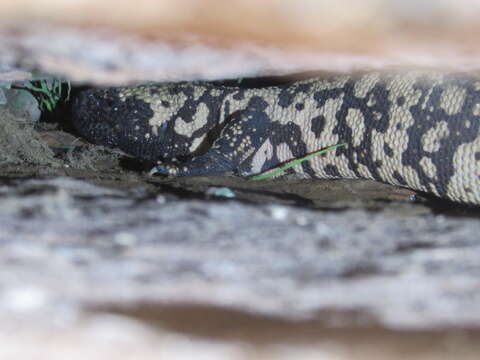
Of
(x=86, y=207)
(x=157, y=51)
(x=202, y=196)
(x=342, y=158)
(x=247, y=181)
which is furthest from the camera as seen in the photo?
(x=342, y=158)

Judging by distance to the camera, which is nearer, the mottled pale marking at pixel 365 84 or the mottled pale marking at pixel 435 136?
the mottled pale marking at pixel 435 136

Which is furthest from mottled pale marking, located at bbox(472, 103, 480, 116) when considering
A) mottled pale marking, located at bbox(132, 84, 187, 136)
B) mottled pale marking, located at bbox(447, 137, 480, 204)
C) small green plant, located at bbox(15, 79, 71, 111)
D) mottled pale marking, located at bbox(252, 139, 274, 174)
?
small green plant, located at bbox(15, 79, 71, 111)

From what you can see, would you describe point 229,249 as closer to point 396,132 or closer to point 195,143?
point 396,132

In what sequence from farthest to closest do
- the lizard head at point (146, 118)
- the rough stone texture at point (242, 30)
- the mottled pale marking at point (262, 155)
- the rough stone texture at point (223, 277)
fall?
the lizard head at point (146, 118) → the mottled pale marking at point (262, 155) → the rough stone texture at point (242, 30) → the rough stone texture at point (223, 277)

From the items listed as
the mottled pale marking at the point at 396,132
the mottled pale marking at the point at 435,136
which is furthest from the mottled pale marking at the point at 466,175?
the mottled pale marking at the point at 396,132

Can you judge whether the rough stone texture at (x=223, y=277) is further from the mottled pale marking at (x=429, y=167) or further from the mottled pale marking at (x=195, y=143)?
the mottled pale marking at (x=195, y=143)

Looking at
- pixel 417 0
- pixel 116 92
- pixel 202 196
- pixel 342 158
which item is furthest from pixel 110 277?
pixel 116 92

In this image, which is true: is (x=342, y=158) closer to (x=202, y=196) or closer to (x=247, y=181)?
(x=247, y=181)

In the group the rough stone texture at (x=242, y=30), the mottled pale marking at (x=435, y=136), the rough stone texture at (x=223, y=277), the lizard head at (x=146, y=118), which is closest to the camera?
the rough stone texture at (x=223, y=277)
